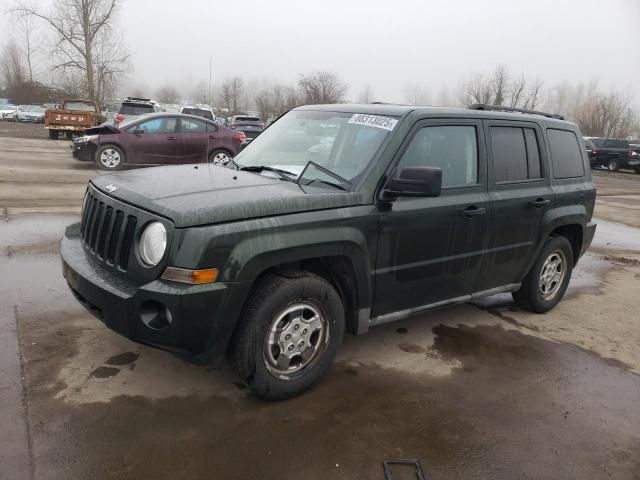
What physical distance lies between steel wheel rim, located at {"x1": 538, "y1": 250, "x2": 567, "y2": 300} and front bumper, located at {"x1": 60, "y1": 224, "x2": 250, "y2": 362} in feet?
11.2

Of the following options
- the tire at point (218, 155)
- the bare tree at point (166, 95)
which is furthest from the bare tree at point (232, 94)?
the tire at point (218, 155)

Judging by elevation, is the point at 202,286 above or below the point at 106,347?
above

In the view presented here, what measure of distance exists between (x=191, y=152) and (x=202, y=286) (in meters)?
11.7

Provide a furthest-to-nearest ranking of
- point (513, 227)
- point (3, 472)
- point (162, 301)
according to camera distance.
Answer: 1. point (513, 227)
2. point (162, 301)
3. point (3, 472)

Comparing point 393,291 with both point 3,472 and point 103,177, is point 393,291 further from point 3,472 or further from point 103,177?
point 3,472

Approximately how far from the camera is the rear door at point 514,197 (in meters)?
4.22

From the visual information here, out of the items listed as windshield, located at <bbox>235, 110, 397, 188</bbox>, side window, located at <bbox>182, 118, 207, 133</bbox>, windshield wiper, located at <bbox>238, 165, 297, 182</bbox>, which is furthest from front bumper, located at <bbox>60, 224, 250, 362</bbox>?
side window, located at <bbox>182, 118, 207, 133</bbox>

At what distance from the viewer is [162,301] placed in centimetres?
273

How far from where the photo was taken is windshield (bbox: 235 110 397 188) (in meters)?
3.61

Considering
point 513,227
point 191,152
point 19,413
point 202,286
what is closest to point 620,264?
point 513,227

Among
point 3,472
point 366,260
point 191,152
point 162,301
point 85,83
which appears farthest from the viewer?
point 85,83

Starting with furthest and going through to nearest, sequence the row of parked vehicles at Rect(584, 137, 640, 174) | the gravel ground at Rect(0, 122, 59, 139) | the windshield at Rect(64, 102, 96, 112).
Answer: the row of parked vehicles at Rect(584, 137, 640, 174) < the gravel ground at Rect(0, 122, 59, 139) < the windshield at Rect(64, 102, 96, 112)

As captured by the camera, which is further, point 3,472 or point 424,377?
point 424,377

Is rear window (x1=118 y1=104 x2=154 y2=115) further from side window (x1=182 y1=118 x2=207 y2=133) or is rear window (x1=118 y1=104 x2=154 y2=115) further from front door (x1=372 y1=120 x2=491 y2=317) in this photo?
front door (x1=372 y1=120 x2=491 y2=317)
